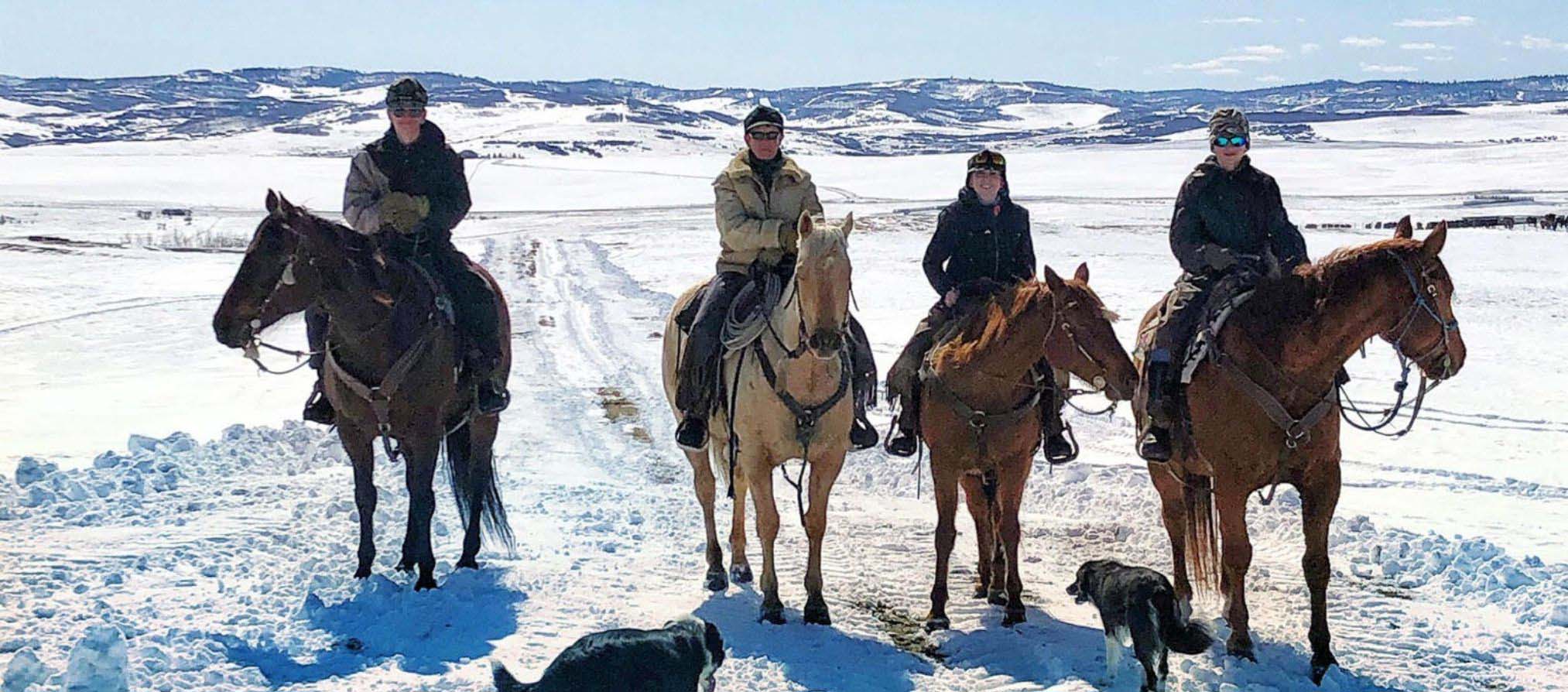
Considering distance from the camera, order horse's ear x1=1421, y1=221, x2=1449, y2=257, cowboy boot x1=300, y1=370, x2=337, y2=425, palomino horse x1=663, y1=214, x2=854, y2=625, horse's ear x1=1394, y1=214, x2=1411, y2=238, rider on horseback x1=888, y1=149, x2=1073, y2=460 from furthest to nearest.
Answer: cowboy boot x1=300, y1=370, x2=337, y2=425 → rider on horseback x1=888, y1=149, x2=1073, y2=460 → palomino horse x1=663, y1=214, x2=854, y2=625 → horse's ear x1=1394, y1=214, x2=1411, y2=238 → horse's ear x1=1421, y1=221, x2=1449, y2=257

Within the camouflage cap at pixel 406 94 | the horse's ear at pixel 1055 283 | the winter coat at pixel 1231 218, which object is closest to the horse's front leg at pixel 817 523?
the horse's ear at pixel 1055 283

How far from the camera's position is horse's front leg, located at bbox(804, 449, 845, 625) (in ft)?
22.7

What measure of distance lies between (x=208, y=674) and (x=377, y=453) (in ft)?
17.1

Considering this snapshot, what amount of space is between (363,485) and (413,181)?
1.90 meters

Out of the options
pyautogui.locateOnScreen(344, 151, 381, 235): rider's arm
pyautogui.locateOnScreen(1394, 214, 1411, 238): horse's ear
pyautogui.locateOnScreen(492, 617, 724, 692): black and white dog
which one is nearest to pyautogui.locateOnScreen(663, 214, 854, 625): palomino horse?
pyautogui.locateOnScreen(492, 617, 724, 692): black and white dog

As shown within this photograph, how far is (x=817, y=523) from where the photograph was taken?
6.99 m

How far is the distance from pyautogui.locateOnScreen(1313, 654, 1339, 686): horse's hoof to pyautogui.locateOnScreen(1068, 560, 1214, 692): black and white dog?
2.56 feet

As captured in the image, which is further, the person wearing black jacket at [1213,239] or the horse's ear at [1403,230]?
the person wearing black jacket at [1213,239]

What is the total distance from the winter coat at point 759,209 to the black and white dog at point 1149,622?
2.73 meters

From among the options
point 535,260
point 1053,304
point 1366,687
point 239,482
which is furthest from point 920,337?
point 535,260

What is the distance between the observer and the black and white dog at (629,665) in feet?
14.8

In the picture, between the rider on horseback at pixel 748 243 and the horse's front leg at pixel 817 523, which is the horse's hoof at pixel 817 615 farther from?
the rider on horseback at pixel 748 243

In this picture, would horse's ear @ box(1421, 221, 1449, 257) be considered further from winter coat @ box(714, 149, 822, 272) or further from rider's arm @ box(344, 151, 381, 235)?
rider's arm @ box(344, 151, 381, 235)

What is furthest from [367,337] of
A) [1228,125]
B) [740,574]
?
[1228,125]
